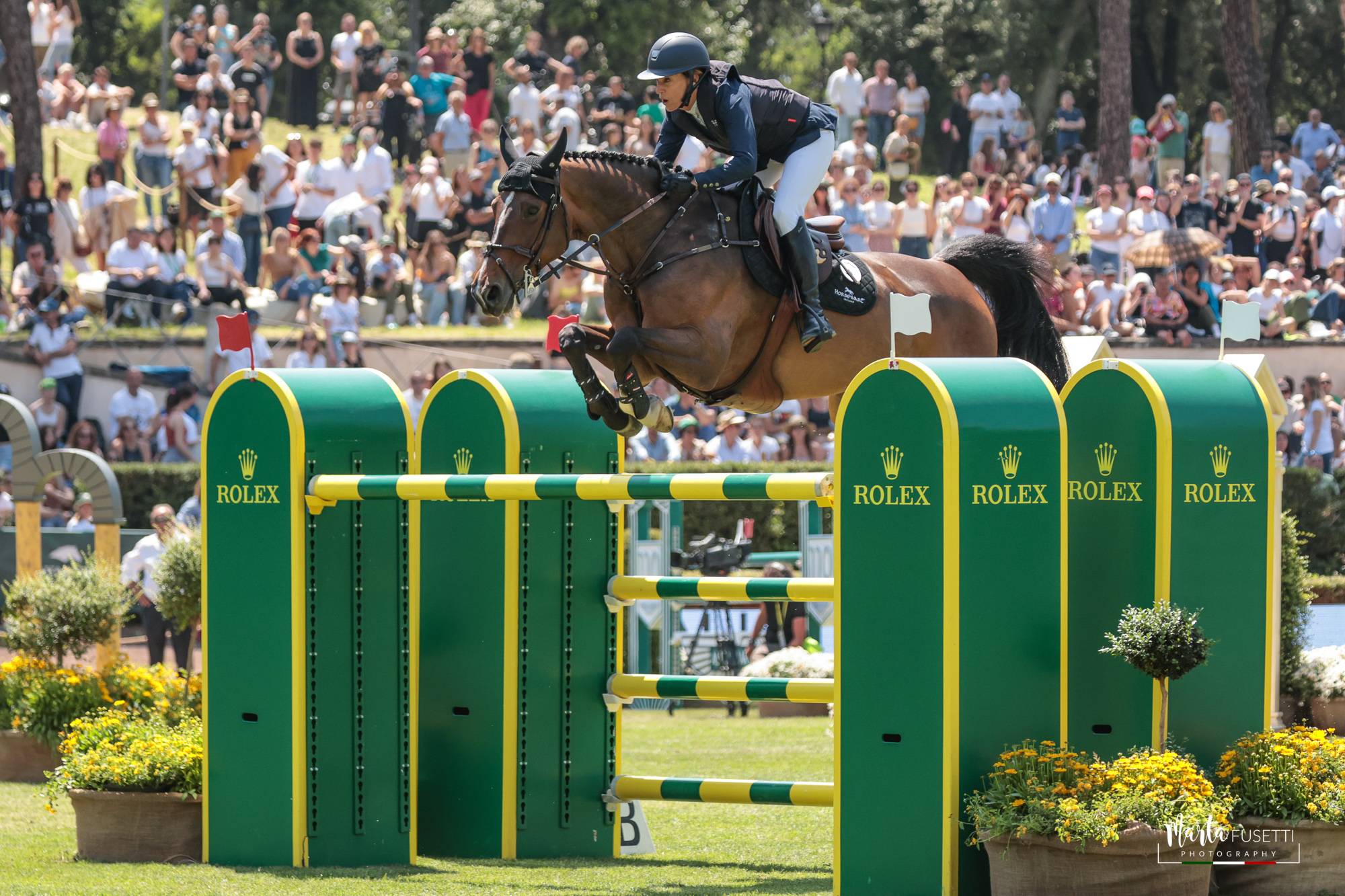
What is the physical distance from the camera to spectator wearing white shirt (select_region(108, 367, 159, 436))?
17.0m

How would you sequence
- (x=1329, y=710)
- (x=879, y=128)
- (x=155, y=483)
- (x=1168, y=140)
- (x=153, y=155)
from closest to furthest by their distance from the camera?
(x=1329, y=710) → (x=155, y=483) → (x=153, y=155) → (x=1168, y=140) → (x=879, y=128)

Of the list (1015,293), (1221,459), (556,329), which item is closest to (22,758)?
(556,329)

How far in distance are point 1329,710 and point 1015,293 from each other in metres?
3.45

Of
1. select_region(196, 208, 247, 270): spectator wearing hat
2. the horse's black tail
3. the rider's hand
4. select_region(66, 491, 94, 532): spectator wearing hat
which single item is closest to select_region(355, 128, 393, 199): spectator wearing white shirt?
select_region(196, 208, 247, 270): spectator wearing hat

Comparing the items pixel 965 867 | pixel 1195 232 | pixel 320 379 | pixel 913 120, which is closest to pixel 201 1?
pixel 913 120

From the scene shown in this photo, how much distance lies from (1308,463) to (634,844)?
11630 mm

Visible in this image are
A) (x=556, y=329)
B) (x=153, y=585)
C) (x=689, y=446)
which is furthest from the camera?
(x=689, y=446)

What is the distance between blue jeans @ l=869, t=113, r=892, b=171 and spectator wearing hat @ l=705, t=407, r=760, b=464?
9.90m

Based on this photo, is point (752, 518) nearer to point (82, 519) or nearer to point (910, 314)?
point (82, 519)

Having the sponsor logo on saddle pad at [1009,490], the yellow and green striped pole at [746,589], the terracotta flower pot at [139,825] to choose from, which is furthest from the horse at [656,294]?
the terracotta flower pot at [139,825]

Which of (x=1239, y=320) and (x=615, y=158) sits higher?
(x=615, y=158)

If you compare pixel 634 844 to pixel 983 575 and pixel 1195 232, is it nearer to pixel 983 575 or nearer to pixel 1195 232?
pixel 983 575

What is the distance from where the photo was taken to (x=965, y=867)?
5.05 meters

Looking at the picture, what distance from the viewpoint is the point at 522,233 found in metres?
6.45
